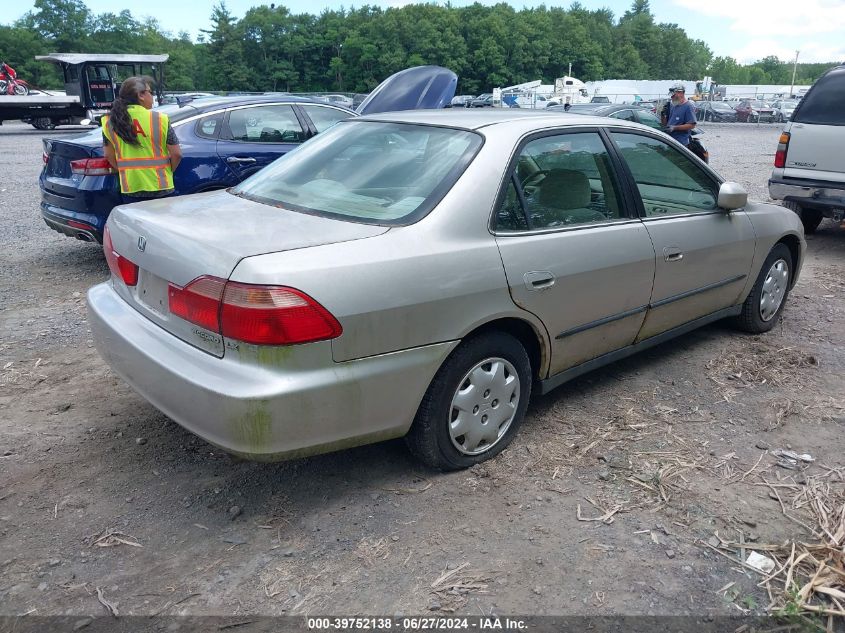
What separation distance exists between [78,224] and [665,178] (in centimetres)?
498

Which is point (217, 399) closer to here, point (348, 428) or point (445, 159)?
point (348, 428)

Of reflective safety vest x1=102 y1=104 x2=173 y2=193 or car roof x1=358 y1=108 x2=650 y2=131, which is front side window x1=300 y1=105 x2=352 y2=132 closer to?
reflective safety vest x1=102 y1=104 x2=173 y2=193

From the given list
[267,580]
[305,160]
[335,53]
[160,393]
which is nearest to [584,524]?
[267,580]

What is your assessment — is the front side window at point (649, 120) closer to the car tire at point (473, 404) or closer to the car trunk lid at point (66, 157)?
the car trunk lid at point (66, 157)

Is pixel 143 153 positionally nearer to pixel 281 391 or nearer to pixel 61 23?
pixel 281 391

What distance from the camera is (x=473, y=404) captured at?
3.22 m

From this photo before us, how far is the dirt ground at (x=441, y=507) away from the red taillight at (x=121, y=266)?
87 centimetres

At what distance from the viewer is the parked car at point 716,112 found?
137 ft

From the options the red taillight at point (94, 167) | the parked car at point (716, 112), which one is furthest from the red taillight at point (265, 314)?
the parked car at point (716, 112)

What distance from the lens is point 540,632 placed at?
2.38m

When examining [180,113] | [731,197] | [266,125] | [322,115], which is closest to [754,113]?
[322,115]

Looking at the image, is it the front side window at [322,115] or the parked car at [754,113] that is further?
the parked car at [754,113]

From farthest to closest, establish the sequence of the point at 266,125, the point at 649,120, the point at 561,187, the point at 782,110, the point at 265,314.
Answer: the point at 782,110 < the point at 649,120 < the point at 266,125 < the point at 561,187 < the point at 265,314

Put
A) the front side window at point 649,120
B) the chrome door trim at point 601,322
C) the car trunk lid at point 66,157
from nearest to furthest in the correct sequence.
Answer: the chrome door trim at point 601,322, the car trunk lid at point 66,157, the front side window at point 649,120
